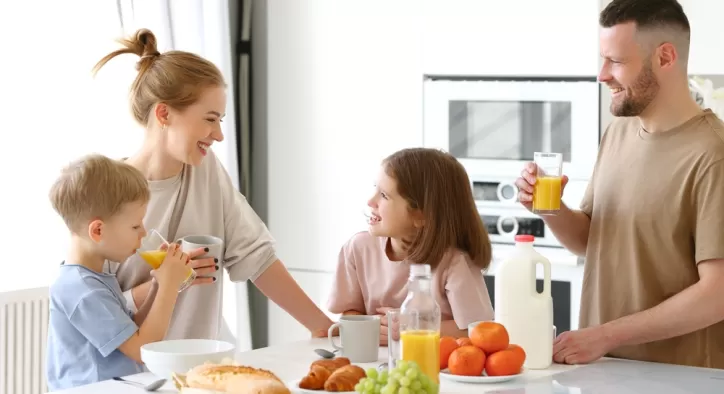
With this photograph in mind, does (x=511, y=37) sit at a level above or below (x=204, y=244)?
above

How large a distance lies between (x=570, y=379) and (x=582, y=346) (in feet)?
0.56

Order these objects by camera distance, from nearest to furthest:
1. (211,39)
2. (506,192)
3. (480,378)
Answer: (480,378) < (506,192) < (211,39)

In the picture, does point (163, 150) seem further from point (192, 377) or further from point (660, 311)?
point (660, 311)

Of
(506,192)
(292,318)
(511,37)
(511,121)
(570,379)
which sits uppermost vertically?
(511,37)

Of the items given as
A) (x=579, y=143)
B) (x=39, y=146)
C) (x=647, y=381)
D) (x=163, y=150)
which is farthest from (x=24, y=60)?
(x=647, y=381)

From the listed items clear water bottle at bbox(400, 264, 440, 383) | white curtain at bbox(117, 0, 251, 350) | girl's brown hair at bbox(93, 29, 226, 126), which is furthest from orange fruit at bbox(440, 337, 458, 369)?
white curtain at bbox(117, 0, 251, 350)

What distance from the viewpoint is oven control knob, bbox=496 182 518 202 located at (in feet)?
12.8

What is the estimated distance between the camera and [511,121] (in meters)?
3.91

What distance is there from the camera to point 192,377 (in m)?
1.83

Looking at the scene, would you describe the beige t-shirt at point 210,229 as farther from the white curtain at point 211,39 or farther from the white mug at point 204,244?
the white curtain at point 211,39

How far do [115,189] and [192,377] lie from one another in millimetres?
688

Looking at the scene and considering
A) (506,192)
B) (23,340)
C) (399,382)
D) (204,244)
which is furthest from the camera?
(506,192)

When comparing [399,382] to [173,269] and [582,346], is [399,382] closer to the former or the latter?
[582,346]

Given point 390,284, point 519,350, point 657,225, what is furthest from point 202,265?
point 657,225
